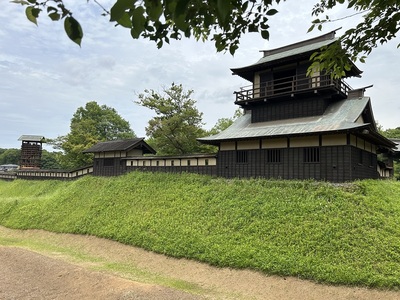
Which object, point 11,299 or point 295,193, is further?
point 295,193

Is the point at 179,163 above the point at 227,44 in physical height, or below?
below

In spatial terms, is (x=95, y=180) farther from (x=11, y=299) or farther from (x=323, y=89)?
(x=323, y=89)

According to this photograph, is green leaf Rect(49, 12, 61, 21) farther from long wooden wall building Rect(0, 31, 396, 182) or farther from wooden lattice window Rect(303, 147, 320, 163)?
wooden lattice window Rect(303, 147, 320, 163)

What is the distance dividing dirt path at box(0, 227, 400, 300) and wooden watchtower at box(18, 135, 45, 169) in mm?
32047

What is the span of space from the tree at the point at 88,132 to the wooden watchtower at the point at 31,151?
20.1ft

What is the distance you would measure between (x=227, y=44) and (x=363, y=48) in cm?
242

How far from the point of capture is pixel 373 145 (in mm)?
17391

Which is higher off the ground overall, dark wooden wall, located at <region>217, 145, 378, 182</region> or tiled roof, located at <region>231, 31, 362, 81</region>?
tiled roof, located at <region>231, 31, 362, 81</region>

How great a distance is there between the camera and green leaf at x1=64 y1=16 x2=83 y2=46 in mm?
1793

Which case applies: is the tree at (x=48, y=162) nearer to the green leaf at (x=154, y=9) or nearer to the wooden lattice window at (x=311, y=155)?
the wooden lattice window at (x=311, y=155)

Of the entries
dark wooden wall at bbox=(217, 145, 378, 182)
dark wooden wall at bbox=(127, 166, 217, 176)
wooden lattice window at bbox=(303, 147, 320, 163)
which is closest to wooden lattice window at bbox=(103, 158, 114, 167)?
dark wooden wall at bbox=(127, 166, 217, 176)

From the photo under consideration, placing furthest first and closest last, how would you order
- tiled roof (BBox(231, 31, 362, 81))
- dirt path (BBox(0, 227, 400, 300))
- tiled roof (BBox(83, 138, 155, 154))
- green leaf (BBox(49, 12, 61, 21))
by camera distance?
1. tiled roof (BBox(83, 138, 155, 154))
2. tiled roof (BBox(231, 31, 362, 81))
3. dirt path (BBox(0, 227, 400, 300))
4. green leaf (BBox(49, 12, 61, 21))

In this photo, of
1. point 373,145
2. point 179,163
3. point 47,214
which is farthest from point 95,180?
point 373,145

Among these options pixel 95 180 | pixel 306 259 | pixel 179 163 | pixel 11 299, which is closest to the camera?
pixel 11 299
